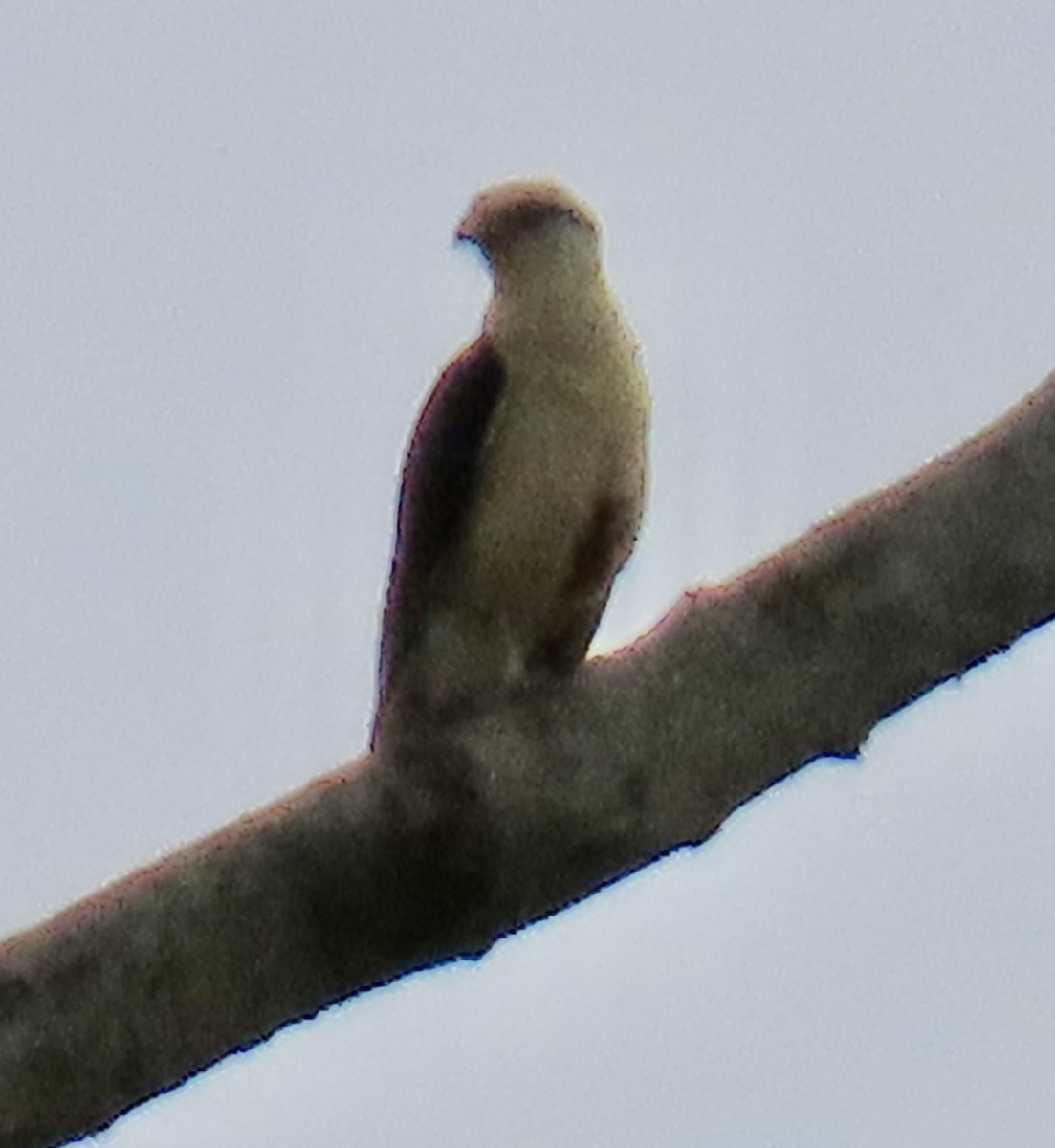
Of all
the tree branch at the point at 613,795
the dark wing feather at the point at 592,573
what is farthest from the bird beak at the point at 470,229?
the tree branch at the point at 613,795

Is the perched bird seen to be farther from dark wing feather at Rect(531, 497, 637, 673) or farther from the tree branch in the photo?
the tree branch

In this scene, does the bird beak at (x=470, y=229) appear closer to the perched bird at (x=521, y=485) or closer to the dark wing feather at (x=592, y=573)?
the perched bird at (x=521, y=485)

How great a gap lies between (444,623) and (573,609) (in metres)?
0.19

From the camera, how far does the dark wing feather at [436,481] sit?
260 cm

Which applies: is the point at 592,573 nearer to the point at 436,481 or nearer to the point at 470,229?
the point at 436,481

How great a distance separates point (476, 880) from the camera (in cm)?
200

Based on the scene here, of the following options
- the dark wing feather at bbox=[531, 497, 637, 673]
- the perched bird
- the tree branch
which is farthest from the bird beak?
the tree branch

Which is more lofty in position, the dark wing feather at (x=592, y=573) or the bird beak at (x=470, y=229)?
the bird beak at (x=470, y=229)

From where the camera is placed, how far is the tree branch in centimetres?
193

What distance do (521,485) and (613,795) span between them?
739mm

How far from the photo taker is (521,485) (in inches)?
104

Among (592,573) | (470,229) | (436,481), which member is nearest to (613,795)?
(592,573)

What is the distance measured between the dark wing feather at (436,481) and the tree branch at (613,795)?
1.85 ft

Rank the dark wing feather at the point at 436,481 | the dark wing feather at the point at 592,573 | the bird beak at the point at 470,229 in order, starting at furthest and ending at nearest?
the bird beak at the point at 470,229, the dark wing feather at the point at 436,481, the dark wing feather at the point at 592,573
